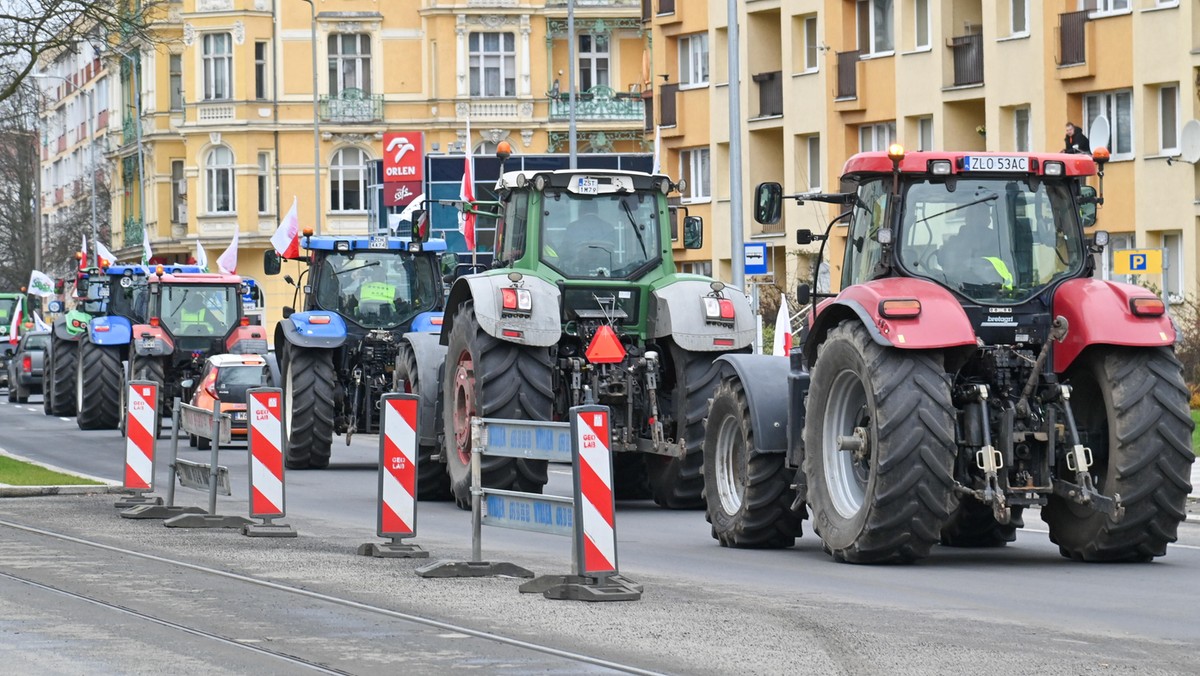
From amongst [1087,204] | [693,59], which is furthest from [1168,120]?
[1087,204]

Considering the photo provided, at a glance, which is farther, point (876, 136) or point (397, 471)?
point (876, 136)

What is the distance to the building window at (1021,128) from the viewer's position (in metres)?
44.8

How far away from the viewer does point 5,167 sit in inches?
3922

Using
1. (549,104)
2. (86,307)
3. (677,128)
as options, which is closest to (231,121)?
(549,104)

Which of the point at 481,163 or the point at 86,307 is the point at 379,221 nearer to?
the point at 481,163

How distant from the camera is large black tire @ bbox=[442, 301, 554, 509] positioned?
1867 cm

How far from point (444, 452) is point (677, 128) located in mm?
37735

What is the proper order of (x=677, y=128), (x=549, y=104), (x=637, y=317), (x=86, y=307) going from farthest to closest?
(x=549, y=104)
(x=677, y=128)
(x=86, y=307)
(x=637, y=317)

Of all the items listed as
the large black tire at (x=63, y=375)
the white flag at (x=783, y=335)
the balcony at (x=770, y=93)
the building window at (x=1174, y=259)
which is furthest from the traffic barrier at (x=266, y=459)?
the balcony at (x=770, y=93)

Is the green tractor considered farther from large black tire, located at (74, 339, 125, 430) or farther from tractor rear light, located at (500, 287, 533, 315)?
large black tire, located at (74, 339, 125, 430)

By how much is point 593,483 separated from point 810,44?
4145 cm

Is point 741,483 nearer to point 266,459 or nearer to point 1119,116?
point 266,459

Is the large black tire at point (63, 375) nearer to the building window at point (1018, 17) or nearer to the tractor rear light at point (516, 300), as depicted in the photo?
the building window at point (1018, 17)

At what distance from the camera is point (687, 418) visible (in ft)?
62.7
